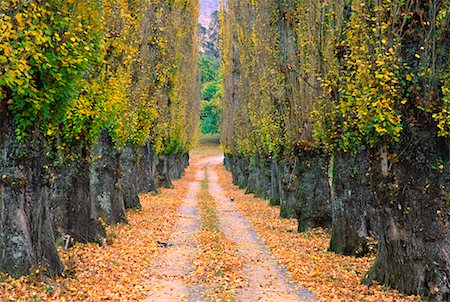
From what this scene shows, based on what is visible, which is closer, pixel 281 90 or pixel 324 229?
pixel 324 229

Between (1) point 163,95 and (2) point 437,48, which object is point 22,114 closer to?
(2) point 437,48

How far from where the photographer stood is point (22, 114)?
8.35m

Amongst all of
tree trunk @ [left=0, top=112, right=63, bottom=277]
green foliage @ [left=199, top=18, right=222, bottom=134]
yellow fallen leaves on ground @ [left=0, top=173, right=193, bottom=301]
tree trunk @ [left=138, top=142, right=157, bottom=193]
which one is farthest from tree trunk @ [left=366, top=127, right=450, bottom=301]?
green foliage @ [left=199, top=18, right=222, bottom=134]

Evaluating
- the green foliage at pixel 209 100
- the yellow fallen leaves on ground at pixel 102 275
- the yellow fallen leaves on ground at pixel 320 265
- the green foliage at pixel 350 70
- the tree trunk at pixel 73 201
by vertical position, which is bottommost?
the yellow fallen leaves on ground at pixel 320 265

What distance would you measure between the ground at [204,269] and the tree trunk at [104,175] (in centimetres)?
68

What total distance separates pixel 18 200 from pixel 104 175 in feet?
25.0

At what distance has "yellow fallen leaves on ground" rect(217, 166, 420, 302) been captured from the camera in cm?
865

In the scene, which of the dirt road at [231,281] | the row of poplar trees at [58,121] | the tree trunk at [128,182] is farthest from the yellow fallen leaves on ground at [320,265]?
the tree trunk at [128,182]

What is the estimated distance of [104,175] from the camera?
16234 mm

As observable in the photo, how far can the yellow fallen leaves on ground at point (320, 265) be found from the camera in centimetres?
865

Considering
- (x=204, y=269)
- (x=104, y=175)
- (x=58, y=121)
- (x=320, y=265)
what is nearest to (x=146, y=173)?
(x=104, y=175)

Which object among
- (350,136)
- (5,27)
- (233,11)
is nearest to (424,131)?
(350,136)

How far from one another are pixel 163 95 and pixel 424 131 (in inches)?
985

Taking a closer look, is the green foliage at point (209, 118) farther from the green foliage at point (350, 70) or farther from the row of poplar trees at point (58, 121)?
the row of poplar trees at point (58, 121)
